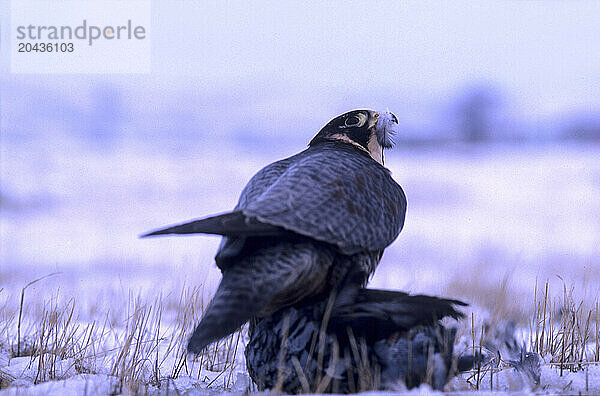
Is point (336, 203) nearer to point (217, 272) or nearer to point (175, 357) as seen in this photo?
point (175, 357)

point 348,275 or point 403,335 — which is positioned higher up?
point 348,275

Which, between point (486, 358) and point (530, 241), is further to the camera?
point (530, 241)

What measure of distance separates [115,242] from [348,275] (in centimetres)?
925

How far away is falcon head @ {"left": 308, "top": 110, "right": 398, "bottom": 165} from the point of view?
12.6 ft

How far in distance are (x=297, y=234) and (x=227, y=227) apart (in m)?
0.31

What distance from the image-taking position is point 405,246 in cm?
1107

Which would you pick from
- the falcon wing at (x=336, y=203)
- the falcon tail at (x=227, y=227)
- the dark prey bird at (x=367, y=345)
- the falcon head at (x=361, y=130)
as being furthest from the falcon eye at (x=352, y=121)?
the falcon tail at (x=227, y=227)

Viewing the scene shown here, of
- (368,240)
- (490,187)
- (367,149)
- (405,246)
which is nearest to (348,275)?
(368,240)

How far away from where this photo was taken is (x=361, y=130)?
3844 millimetres

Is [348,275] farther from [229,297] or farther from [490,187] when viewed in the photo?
[490,187]

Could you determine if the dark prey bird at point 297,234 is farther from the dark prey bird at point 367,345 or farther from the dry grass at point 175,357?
the dry grass at point 175,357

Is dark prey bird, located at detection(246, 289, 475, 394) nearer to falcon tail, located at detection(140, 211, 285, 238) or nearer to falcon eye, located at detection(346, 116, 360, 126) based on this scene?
falcon tail, located at detection(140, 211, 285, 238)

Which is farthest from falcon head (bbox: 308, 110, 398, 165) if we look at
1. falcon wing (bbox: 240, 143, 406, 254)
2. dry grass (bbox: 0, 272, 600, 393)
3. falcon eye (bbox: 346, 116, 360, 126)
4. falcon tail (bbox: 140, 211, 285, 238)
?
falcon tail (bbox: 140, 211, 285, 238)

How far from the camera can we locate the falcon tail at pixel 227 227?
257 cm
